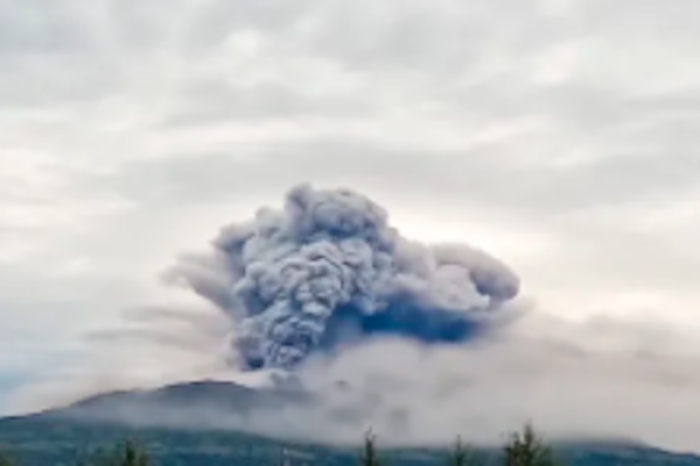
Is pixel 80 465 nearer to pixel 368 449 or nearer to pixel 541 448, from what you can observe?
pixel 368 449

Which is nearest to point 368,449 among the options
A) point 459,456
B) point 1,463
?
point 459,456

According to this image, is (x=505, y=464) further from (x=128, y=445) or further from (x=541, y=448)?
(x=128, y=445)

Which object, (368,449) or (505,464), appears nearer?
(505,464)

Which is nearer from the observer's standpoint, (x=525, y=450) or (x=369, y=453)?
(x=525, y=450)

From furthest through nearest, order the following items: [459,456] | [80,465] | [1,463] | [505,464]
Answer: [80,465] < [1,463] < [459,456] < [505,464]

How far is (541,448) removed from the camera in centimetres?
8762

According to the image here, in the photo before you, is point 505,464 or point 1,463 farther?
point 1,463

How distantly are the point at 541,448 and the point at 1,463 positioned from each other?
4431 cm

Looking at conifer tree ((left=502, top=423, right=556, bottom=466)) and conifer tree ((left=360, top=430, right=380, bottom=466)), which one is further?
conifer tree ((left=360, top=430, right=380, bottom=466))

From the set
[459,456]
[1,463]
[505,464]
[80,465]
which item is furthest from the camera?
[80,465]

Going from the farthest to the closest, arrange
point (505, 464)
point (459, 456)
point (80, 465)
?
point (80, 465)
point (459, 456)
point (505, 464)

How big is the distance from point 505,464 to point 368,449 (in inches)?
419

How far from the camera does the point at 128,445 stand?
89.2 m

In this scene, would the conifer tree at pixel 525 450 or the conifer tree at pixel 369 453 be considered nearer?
the conifer tree at pixel 525 450
